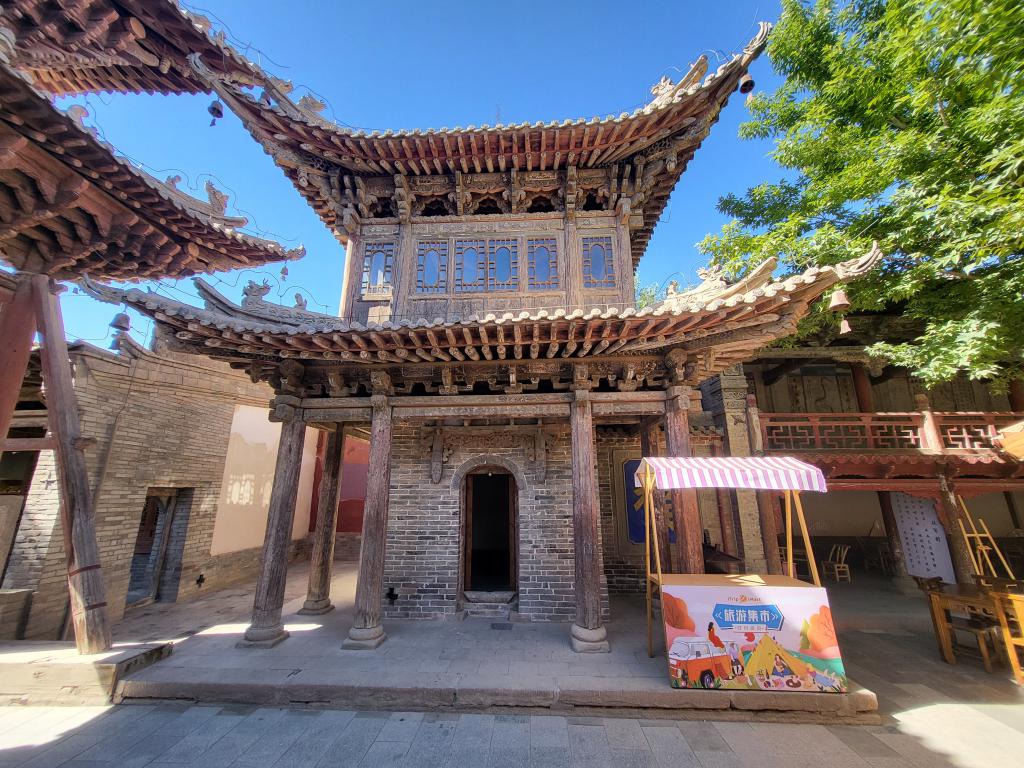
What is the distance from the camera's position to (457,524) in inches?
294

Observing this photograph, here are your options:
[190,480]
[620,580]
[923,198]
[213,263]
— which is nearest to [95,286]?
[213,263]

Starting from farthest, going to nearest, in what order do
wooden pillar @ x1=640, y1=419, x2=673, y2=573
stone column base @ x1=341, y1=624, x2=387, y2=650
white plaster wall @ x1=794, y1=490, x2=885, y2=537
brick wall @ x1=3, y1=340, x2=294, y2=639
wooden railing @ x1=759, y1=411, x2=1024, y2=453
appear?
white plaster wall @ x1=794, y1=490, x2=885, y2=537 < wooden railing @ x1=759, y1=411, x2=1024, y2=453 < brick wall @ x1=3, y1=340, x2=294, y2=639 < wooden pillar @ x1=640, y1=419, x2=673, y2=573 < stone column base @ x1=341, y1=624, x2=387, y2=650

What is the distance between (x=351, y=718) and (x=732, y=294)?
22.7ft

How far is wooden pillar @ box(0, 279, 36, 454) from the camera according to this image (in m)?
4.66

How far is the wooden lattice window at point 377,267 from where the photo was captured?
782 cm

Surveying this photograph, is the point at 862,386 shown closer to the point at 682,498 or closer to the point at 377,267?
the point at 682,498

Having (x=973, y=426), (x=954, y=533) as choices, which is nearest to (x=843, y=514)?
(x=954, y=533)

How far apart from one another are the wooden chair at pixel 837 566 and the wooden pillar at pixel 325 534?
1307 centimetres

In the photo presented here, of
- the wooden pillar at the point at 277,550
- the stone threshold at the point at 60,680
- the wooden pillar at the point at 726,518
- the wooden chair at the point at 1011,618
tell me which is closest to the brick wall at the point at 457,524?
the wooden pillar at the point at 277,550

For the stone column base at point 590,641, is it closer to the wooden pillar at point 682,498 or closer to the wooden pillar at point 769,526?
the wooden pillar at point 682,498

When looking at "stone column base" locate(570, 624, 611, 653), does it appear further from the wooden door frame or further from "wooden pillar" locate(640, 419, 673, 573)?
the wooden door frame

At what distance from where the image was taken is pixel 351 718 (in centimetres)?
438

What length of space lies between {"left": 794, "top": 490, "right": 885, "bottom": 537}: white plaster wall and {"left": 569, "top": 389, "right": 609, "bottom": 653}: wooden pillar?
11574mm

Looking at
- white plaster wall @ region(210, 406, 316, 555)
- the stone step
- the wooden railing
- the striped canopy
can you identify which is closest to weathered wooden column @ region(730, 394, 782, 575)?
the wooden railing
